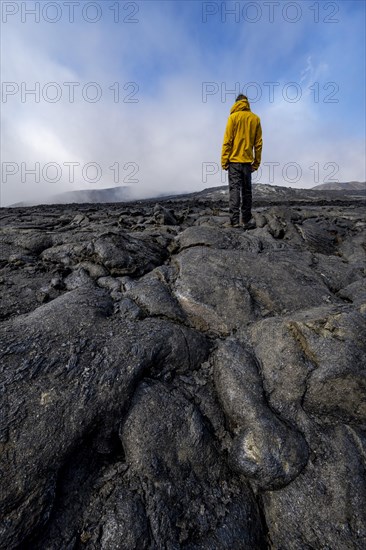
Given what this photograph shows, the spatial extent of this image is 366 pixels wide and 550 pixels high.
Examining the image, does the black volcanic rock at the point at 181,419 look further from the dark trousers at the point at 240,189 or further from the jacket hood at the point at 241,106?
the jacket hood at the point at 241,106

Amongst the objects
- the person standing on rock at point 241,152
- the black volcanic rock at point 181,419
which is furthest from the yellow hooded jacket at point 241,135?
the black volcanic rock at point 181,419

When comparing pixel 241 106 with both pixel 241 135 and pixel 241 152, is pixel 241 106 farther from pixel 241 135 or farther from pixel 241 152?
pixel 241 152

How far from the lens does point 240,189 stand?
10.9m

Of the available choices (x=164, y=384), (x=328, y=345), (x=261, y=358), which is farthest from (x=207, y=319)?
(x=328, y=345)

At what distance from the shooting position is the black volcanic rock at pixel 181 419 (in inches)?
130

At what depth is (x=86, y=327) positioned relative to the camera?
4883mm

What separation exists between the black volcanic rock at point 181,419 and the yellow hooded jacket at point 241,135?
20.7 feet

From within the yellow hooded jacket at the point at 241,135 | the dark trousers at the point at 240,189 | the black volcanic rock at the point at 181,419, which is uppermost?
the yellow hooded jacket at the point at 241,135

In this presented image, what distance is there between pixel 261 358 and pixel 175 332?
5.15 ft

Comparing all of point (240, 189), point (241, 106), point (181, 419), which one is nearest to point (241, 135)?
point (241, 106)

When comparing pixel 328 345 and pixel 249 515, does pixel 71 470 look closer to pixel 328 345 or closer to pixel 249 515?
pixel 249 515

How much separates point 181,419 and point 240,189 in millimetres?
8983

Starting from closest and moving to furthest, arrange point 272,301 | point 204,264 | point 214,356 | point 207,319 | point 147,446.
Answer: point 147,446 < point 214,356 < point 207,319 < point 272,301 < point 204,264

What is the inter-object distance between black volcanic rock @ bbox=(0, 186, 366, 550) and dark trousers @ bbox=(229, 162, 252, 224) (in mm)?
5524
